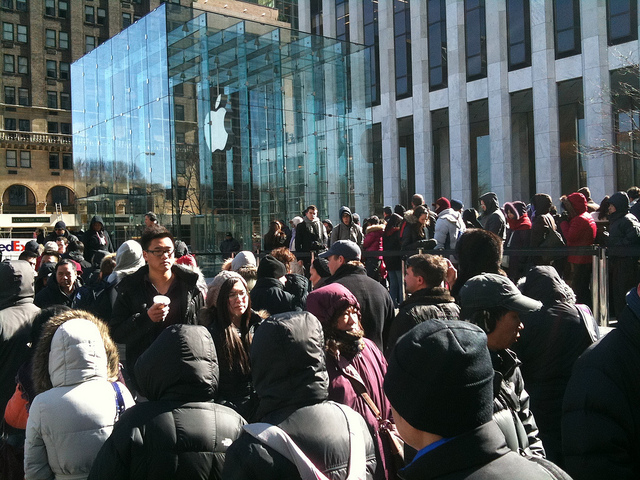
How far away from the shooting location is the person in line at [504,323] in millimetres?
3277

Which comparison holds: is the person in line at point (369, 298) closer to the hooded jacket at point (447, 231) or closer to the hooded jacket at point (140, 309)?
the hooded jacket at point (140, 309)

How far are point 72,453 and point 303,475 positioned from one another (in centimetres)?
136

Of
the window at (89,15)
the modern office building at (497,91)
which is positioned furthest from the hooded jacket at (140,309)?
the window at (89,15)

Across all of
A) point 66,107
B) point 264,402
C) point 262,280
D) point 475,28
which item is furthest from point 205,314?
point 66,107

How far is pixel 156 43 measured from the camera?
22375 millimetres

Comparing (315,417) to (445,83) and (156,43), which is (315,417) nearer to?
(156,43)

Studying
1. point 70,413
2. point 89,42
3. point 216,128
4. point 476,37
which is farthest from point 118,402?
point 89,42

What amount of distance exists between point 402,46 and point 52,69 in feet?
167

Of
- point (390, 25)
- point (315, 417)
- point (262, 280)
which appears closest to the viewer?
point (315, 417)

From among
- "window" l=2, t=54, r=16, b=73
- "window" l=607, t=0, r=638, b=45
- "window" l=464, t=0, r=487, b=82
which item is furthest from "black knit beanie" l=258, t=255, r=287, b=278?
"window" l=2, t=54, r=16, b=73

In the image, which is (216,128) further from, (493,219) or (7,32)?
(7,32)

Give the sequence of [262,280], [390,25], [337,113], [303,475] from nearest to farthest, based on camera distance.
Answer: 1. [303,475]
2. [262,280]
3. [337,113]
4. [390,25]

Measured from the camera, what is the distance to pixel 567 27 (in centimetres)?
3219

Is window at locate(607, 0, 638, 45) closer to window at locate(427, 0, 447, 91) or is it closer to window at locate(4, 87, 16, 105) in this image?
window at locate(427, 0, 447, 91)
